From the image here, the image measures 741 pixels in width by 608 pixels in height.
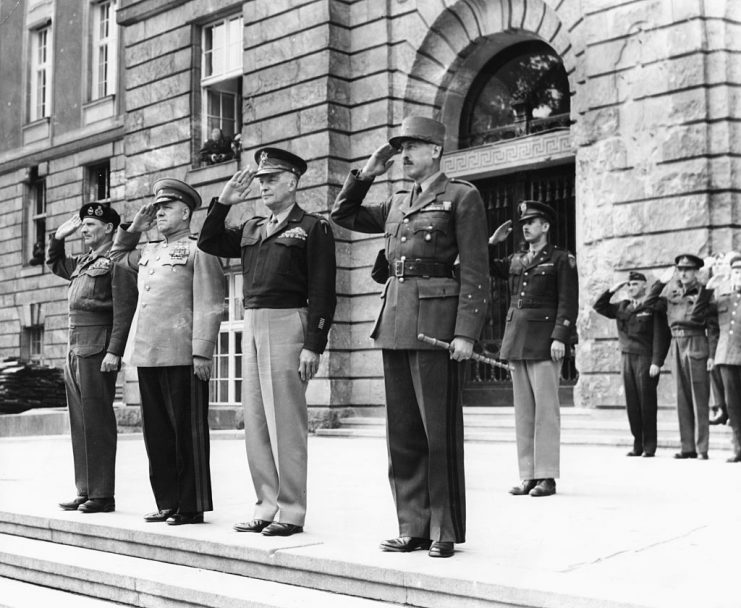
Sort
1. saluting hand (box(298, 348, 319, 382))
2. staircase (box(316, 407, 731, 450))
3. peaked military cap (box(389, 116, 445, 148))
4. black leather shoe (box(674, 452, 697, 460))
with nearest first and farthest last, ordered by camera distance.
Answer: peaked military cap (box(389, 116, 445, 148))
saluting hand (box(298, 348, 319, 382))
black leather shoe (box(674, 452, 697, 460))
staircase (box(316, 407, 731, 450))

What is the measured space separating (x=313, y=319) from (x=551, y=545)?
175 cm

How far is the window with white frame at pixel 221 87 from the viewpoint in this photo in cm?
1803

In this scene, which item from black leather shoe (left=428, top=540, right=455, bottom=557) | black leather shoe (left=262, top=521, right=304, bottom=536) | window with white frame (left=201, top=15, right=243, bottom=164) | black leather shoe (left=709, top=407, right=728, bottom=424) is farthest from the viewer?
window with white frame (left=201, top=15, right=243, bottom=164)

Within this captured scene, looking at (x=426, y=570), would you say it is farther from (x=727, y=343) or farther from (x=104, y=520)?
(x=727, y=343)

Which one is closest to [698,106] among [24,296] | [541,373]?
[541,373]

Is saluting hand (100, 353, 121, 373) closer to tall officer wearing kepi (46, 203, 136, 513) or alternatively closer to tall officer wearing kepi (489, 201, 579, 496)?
tall officer wearing kepi (46, 203, 136, 513)

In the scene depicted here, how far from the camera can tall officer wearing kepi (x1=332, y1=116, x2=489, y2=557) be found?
505 cm

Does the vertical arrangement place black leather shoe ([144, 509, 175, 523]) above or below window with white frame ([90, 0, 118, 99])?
below

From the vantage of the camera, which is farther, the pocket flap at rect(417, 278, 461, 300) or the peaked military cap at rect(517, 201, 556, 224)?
the peaked military cap at rect(517, 201, 556, 224)

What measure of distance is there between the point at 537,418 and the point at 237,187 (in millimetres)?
3225

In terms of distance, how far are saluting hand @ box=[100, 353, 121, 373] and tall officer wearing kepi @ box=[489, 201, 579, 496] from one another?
9.88 ft

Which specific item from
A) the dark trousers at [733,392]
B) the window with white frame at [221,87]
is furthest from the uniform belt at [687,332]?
the window with white frame at [221,87]

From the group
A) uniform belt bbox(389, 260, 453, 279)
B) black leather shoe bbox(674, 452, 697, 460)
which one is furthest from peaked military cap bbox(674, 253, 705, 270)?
uniform belt bbox(389, 260, 453, 279)

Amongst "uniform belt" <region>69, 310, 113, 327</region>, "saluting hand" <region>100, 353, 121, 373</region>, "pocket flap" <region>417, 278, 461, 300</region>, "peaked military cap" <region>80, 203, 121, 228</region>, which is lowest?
"saluting hand" <region>100, 353, 121, 373</region>
